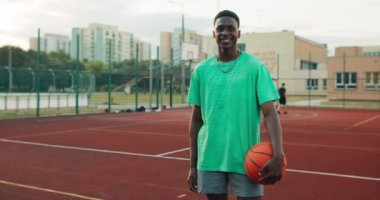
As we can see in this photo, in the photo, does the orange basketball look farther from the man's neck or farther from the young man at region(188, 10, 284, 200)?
the man's neck

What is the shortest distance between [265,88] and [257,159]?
43cm

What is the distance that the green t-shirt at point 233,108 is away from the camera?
2.60 metres

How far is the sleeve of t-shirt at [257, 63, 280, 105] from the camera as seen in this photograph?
2.53 meters

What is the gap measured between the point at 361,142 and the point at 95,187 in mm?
8237

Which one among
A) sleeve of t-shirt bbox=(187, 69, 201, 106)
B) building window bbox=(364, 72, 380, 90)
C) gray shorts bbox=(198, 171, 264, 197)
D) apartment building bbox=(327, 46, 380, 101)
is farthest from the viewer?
apartment building bbox=(327, 46, 380, 101)

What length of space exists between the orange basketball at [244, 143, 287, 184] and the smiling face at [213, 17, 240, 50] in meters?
0.66

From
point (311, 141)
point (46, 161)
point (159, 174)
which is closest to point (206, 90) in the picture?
point (159, 174)

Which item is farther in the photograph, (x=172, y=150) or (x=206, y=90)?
(x=172, y=150)

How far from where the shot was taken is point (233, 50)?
8.87ft

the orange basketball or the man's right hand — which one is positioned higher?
the orange basketball

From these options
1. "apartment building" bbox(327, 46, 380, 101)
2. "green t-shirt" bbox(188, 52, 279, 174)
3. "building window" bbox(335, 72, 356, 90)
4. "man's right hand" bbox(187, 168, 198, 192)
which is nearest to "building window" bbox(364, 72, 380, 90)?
"apartment building" bbox(327, 46, 380, 101)

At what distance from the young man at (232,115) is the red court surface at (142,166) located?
120 inches

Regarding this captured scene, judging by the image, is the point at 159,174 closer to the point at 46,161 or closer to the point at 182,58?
the point at 46,161

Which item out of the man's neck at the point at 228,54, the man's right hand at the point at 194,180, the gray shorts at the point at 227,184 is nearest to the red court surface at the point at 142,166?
the man's right hand at the point at 194,180
